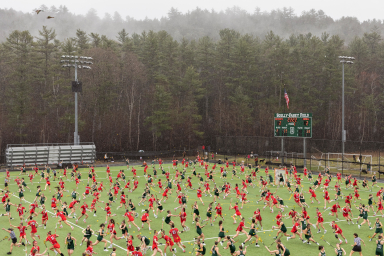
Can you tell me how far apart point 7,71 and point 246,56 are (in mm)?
44049

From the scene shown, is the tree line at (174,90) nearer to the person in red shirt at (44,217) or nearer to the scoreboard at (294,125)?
the scoreboard at (294,125)

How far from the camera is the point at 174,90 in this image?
71438 mm

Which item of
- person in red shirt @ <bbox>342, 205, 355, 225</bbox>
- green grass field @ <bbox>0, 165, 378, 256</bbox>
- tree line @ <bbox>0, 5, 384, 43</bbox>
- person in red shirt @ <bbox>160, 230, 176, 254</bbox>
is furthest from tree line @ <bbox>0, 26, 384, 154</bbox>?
tree line @ <bbox>0, 5, 384, 43</bbox>

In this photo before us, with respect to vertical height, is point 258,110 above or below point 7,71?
below

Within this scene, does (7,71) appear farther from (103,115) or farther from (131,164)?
(131,164)

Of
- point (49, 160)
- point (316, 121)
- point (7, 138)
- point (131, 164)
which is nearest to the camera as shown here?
point (49, 160)

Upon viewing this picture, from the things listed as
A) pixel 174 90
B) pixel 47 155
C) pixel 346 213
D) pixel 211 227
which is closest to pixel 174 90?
pixel 174 90

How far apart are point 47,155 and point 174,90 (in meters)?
29.2

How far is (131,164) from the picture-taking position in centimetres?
5284

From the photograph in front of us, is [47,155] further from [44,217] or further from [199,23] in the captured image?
[199,23]

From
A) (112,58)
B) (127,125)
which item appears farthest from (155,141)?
(112,58)

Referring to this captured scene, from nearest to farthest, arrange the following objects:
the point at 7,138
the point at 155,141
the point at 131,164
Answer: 1. the point at 131,164
2. the point at 7,138
3. the point at 155,141

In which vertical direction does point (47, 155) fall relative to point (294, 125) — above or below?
below

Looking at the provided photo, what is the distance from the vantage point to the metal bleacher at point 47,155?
4722 centimetres
